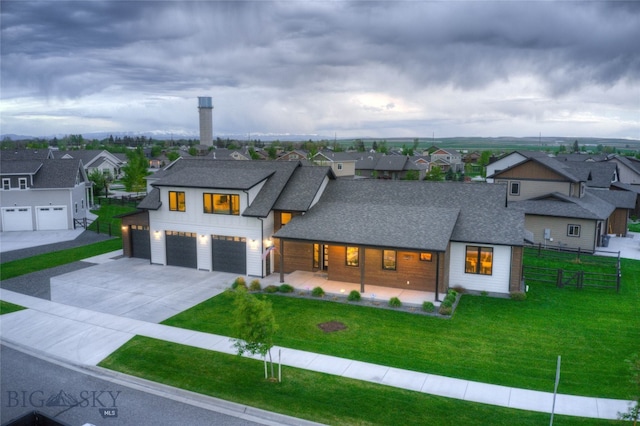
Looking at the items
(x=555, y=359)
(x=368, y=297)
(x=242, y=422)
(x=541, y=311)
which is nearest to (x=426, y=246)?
(x=368, y=297)

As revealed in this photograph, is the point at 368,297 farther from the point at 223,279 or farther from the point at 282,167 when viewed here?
the point at 282,167

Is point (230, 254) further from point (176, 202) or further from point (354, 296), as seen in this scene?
point (354, 296)

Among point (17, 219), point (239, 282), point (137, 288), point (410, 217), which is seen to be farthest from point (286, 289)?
point (17, 219)

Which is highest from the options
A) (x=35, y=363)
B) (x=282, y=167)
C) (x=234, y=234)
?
(x=282, y=167)

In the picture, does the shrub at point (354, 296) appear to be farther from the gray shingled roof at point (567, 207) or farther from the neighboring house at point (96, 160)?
the neighboring house at point (96, 160)

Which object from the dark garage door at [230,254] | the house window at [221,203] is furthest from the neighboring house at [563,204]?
the house window at [221,203]

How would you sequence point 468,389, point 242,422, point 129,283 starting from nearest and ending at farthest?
point 242,422, point 468,389, point 129,283
